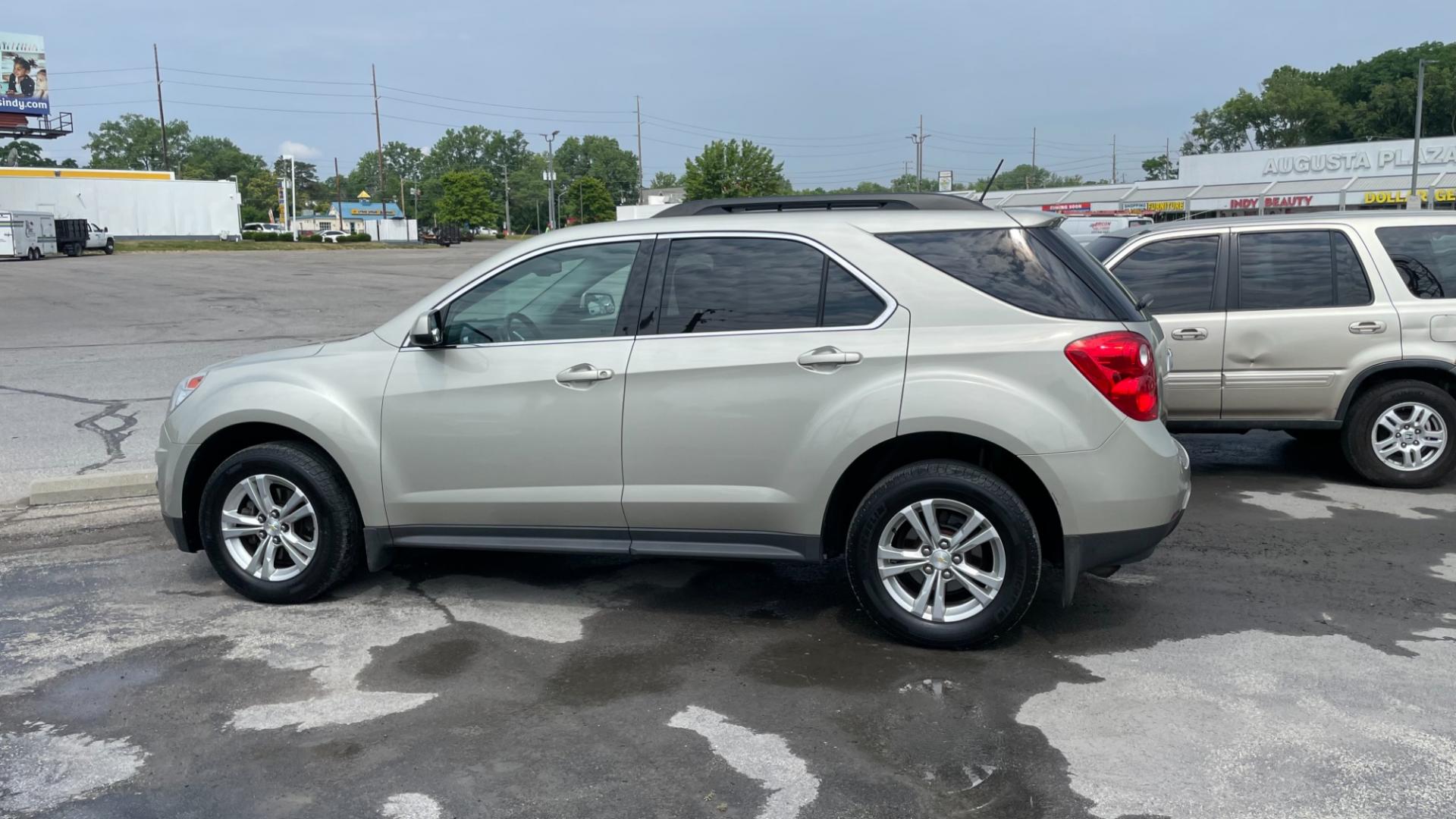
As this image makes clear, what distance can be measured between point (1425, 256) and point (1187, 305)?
5.01ft

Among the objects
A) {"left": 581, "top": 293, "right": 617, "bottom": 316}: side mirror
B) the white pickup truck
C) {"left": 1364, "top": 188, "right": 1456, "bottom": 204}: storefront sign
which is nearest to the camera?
{"left": 581, "top": 293, "right": 617, "bottom": 316}: side mirror

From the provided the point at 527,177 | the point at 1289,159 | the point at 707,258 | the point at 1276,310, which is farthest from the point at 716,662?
the point at 527,177

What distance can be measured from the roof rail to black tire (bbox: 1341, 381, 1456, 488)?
3991 millimetres

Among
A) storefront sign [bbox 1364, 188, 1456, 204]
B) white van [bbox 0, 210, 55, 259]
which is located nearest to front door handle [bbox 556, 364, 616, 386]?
storefront sign [bbox 1364, 188, 1456, 204]

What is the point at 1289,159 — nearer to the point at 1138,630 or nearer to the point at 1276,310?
the point at 1276,310

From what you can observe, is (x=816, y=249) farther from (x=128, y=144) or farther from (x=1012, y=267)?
(x=128, y=144)

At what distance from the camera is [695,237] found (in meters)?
4.96

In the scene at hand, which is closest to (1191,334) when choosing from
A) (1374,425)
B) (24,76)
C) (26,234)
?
(1374,425)

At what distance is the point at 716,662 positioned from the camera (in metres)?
4.57

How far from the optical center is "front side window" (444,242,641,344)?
197 inches

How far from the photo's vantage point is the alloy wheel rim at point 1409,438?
735 centimetres

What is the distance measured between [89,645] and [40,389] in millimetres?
8617

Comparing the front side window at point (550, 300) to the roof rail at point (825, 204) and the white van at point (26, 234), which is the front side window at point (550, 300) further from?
the white van at point (26, 234)

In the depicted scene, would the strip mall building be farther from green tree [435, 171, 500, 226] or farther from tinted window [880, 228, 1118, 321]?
green tree [435, 171, 500, 226]
